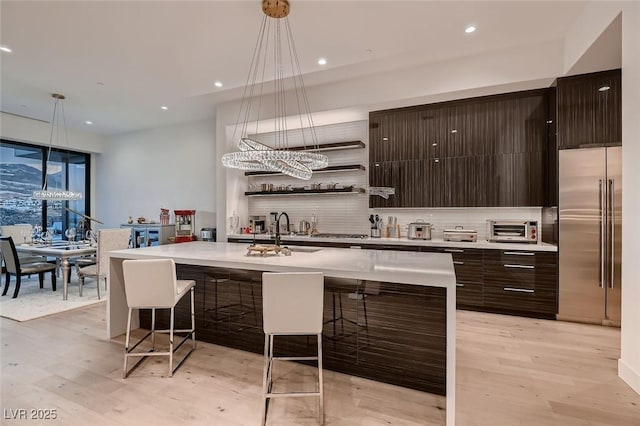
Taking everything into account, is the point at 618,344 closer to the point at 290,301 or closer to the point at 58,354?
the point at 290,301

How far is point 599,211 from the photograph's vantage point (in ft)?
11.3

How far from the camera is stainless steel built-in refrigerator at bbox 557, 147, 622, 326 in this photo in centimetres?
337

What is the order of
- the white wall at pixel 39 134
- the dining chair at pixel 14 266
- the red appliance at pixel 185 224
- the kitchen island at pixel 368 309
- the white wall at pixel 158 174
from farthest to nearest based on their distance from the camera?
the white wall at pixel 158 174 < the red appliance at pixel 185 224 < the white wall at pixel 39 134 < the dining chair at pixel 14 266 < the kitchen island at pixel 368 309

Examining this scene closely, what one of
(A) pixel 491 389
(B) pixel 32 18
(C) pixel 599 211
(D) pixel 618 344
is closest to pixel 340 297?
(A) pixel 491 389

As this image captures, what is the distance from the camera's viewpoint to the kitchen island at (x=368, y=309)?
2.15m

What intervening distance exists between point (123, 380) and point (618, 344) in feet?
14.4

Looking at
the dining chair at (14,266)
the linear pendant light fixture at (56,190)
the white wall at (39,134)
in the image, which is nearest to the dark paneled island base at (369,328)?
the dining chair at (14,266)

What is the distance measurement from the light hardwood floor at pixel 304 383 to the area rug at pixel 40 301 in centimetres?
84

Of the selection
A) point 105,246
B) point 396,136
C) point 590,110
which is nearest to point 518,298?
point 590,110

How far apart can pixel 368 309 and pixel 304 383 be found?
2.41ft

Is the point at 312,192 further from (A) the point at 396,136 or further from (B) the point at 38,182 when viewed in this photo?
(B) the point at 38,182

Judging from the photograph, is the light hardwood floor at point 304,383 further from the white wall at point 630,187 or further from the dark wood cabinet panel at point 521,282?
the dark wood cabinet panel at point 521,282

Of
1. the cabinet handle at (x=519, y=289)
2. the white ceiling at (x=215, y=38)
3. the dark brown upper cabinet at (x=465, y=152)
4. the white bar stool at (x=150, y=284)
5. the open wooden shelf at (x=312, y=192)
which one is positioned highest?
the white ceiling at (x=215, y=38)

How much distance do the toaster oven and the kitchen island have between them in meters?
1.73
